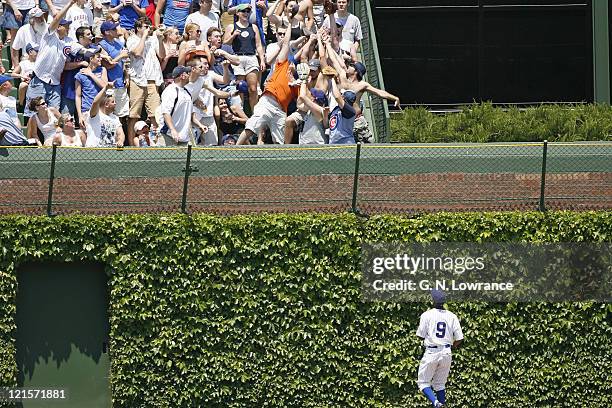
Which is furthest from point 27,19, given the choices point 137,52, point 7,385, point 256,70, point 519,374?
point 519,374

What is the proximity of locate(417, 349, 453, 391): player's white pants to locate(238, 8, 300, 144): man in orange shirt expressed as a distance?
12.9 ft

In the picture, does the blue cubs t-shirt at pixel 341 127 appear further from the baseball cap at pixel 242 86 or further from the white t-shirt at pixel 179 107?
the white t-shirt at pixel 179 107

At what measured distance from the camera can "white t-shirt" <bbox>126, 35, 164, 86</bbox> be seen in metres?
21.5

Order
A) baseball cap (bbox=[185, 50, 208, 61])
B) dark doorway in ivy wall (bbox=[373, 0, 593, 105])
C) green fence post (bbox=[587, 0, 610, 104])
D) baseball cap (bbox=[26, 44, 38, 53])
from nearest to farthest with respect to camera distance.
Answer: baseball cap (bbox=[185, 50, 208, 61]) < baseball cap (bbox=[26, 44, 38, 53]) < green fence post (bbox=[587, 0, 610, 104]) < dark doorway in ivy wall (bbox=[373, 0, 593, 105])

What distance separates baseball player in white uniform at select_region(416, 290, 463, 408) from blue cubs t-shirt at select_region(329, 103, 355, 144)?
273 cm

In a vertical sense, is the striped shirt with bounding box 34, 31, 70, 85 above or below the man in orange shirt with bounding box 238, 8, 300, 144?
above

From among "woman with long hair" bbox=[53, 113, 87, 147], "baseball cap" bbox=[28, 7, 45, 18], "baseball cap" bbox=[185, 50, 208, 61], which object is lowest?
"woman with long hair" bbox=[53, 113, 87, 147]

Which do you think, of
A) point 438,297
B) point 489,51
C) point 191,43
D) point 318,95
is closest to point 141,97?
point 191,43

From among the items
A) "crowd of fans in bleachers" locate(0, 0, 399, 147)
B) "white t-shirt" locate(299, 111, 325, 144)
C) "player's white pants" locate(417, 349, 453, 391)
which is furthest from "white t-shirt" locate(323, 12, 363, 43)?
"player's white pants" locate(417, 349, 453, 391)

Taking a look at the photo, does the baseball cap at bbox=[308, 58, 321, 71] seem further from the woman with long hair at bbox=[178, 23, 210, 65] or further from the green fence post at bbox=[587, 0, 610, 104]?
the green fence post at bbox=[587, 0, 610, 104]

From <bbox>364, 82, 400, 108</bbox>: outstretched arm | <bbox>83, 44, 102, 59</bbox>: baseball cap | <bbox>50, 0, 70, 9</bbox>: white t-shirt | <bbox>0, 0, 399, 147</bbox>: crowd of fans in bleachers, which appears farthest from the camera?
<bbox>50, 0, 70, 9</bbox>: white t-shirt

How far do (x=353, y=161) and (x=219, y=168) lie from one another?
1807mm

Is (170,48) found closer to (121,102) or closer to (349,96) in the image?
(121,102)

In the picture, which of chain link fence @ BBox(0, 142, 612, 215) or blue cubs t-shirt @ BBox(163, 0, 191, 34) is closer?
chain link fence @ BBox(0, 142, 612, 215)
